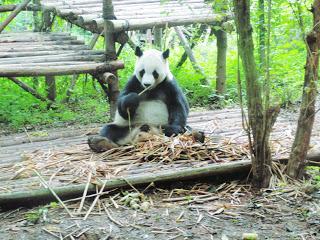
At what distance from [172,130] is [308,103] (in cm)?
156

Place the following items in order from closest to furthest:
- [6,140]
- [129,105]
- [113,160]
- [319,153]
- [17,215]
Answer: [17,215], [319,153], [113,160], [129,105], [6,140]

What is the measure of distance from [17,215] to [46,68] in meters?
2.65

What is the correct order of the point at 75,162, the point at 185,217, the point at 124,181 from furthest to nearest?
the point at 75,162 < the point at 124,181 < the point at 185,217

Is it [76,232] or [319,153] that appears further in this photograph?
[319,153]

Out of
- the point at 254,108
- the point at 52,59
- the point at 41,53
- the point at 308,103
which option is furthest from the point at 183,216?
the point at 41,53

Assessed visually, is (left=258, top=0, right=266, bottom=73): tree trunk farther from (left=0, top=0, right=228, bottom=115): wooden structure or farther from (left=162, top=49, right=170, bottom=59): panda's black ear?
(left=162, top=49, right=170, bottom=59): panda's black ear

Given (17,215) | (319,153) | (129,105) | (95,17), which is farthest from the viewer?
(95,17)

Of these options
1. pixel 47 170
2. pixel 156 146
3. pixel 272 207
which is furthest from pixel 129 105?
pixel 272 207

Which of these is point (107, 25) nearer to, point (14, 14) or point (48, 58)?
point (48, 58)

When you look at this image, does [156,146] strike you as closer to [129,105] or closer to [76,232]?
[129,105]

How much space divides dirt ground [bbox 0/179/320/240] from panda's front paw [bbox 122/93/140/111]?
1.22 metres

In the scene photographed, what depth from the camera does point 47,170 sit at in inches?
150

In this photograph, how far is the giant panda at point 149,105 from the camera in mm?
4465

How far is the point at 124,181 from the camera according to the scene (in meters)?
3.38
